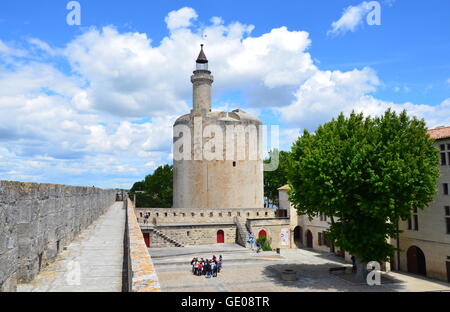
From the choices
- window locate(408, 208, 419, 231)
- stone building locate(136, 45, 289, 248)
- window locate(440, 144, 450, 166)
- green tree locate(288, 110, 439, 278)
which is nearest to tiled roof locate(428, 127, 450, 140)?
window locate(440, 144, 450, 166)

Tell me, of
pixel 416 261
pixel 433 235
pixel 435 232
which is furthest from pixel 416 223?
pixel 416 261

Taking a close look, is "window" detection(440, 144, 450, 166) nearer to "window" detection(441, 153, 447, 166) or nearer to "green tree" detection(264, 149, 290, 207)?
"window" detection(441, 153, 447, 166)

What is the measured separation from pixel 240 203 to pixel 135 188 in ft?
162

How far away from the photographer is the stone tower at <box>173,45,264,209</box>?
46.9 metres

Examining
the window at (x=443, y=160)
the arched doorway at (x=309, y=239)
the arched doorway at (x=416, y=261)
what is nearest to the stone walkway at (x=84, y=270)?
the window at (x=443, y=160)

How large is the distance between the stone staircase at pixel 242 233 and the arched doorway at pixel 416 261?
15402 mm

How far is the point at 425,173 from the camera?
21188 millimetres

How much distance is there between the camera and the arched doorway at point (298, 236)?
43297mm

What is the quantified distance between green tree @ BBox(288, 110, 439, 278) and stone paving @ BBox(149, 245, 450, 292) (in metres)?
2.60
